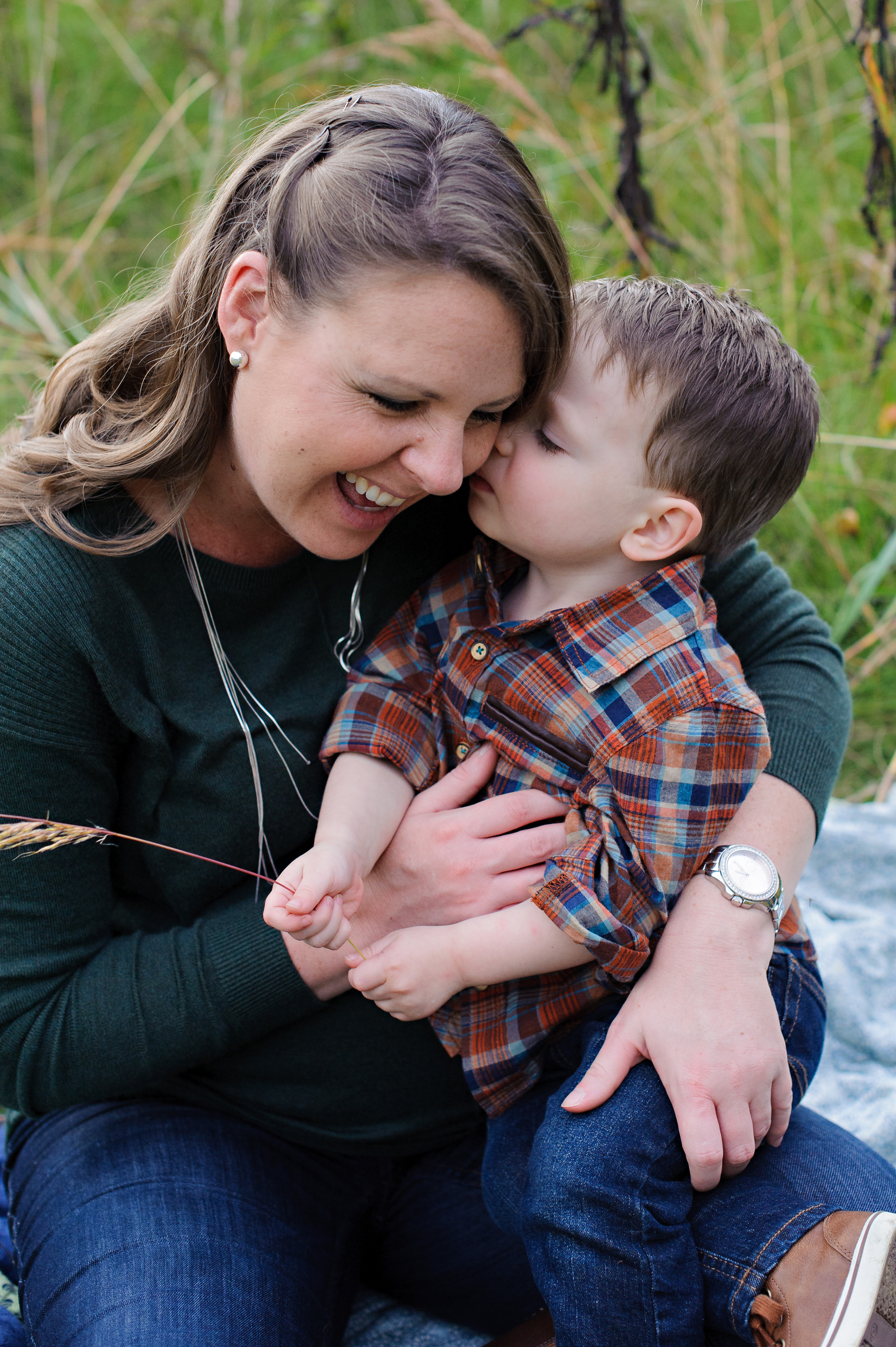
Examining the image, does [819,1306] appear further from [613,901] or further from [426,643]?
[426,643]

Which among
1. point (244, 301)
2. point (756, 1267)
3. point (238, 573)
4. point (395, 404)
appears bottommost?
point (756, 1267)

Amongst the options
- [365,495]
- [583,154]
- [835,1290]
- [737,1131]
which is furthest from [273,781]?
[583,154]

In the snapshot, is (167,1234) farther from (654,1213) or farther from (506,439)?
(506,439)

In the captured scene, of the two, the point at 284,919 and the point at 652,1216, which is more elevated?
the point at 284,919

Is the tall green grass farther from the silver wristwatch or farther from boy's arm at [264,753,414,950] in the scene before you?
boy's arm at [264,753,414,950]

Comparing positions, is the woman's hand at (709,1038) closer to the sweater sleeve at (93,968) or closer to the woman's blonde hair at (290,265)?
the sweater sleeve at (93,968)

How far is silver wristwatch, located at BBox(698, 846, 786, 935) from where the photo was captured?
55.0 inches

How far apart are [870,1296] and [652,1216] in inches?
9.5

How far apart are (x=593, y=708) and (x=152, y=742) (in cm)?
60

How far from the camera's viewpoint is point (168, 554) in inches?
58.2

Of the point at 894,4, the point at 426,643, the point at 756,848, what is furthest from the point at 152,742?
the point at 894,4

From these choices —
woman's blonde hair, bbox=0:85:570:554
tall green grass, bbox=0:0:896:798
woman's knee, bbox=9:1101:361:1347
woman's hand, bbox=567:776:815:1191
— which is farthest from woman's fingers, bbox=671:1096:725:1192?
tall green grass, bbox=0:0:896:798

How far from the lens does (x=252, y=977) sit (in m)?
1.48

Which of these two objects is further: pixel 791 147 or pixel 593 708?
pixel 791 147
